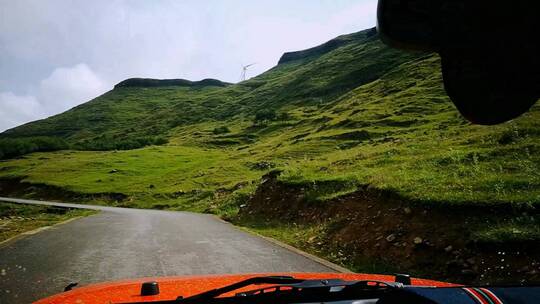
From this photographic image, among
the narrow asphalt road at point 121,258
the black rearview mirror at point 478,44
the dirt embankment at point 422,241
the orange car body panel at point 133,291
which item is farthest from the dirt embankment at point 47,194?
the black rearview mirror at point 478,44

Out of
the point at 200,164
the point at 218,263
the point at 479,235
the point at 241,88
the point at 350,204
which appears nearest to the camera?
the point at 479,235

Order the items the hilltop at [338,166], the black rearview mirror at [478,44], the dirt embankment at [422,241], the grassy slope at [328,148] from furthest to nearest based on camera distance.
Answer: the grassy slope at [328,148] < the hilltop at [338,166] < the dirt embankment at [422,241] < the black rearview mirror at [478,44]

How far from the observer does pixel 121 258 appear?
1159cm

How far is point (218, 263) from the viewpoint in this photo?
10977 mm

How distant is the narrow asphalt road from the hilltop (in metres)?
2.12

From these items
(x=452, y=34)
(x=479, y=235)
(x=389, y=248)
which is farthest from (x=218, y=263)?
(x=452, y=34)

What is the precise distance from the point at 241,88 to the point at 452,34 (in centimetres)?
19648

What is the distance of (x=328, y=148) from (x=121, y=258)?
40.5 m

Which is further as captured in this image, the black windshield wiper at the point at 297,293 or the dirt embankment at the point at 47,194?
the dirt embankment at the point at 47,194

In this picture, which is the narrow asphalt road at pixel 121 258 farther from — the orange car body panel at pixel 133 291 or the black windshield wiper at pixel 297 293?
the black windshield wiper at pixel 297 293

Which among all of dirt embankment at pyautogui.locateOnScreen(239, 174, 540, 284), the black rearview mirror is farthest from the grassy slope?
the black rearview mirror

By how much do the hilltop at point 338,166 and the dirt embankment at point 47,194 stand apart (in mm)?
282

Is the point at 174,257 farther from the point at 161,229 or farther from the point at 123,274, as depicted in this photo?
the point at 161,229

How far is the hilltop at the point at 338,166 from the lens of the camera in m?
12.3
